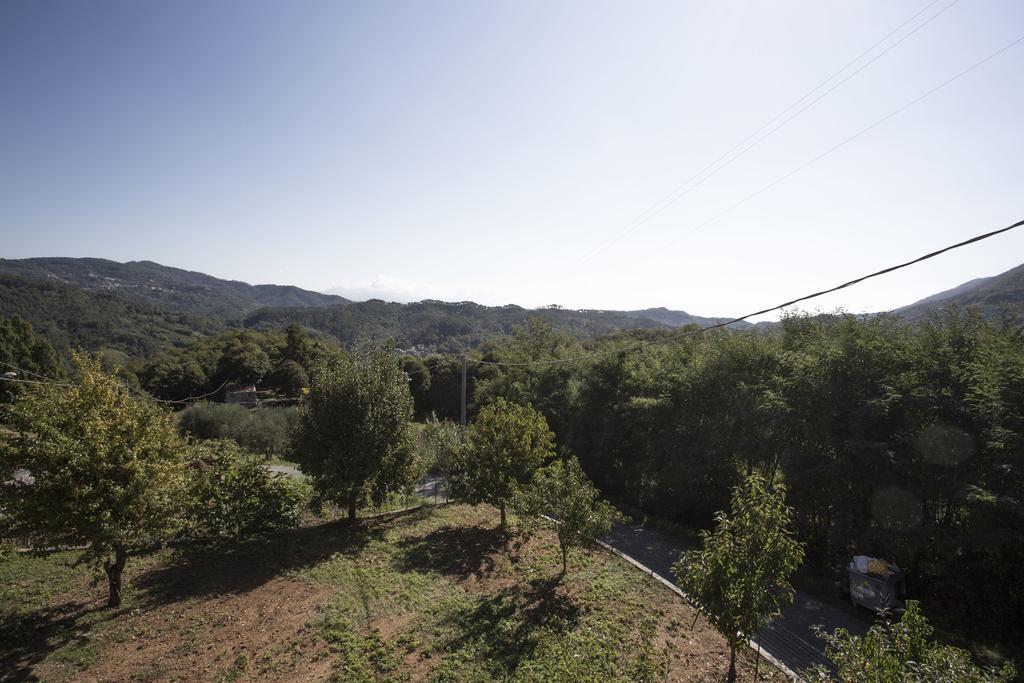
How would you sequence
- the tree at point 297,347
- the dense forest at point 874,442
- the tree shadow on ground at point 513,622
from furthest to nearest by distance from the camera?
the tree at point 297,347 → the dense forest at point 874,442 → the tree shadow on ground at point 513,622

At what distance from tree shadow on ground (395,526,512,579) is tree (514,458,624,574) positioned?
2312 millimetres

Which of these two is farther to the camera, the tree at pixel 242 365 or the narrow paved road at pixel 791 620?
the tree at pixel 242 365

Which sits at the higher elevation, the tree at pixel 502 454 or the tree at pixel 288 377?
the tree at pixel 502 454

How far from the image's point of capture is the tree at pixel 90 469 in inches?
336

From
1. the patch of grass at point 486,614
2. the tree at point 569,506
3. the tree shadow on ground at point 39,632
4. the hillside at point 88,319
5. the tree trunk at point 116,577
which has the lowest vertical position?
the patch of grass at point 486,614

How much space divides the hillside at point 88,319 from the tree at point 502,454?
12689cm

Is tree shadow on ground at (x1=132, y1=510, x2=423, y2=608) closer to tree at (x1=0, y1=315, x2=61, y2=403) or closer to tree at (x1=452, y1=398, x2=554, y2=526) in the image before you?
tree at (x1=452, y1=398, x2=554, y2=526)

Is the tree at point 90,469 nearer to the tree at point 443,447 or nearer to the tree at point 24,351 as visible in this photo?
the tree at point 443,447

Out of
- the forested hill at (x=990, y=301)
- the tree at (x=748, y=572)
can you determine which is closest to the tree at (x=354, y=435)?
the tree at (x=748, y=572)

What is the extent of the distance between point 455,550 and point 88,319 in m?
158

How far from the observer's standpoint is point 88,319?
399 ft

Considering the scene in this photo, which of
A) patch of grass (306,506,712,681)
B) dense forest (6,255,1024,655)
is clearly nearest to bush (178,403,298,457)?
dense forest (6,255,1024,655)

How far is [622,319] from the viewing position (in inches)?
7844

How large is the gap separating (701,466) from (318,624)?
49.7 ft
